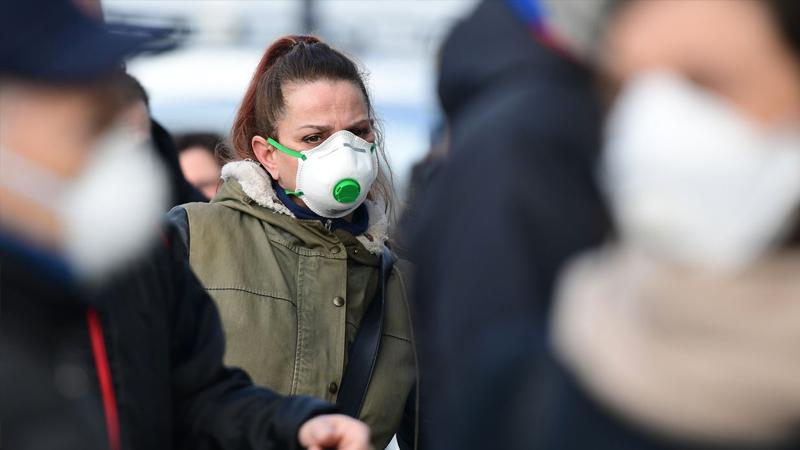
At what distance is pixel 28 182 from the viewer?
1.59 meters

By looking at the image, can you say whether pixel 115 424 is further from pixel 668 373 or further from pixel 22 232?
pixel 668 373

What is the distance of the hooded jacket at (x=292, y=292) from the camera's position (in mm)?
Answer: 3330

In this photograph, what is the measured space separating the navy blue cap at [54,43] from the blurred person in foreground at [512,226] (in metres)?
0.51

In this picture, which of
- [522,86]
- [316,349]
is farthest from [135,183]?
[316,349]

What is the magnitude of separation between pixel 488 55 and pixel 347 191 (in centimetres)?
189

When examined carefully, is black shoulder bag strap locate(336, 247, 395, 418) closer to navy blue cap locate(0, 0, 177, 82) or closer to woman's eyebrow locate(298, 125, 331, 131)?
woman's eyebrow locate(298, 125, 331, 131)

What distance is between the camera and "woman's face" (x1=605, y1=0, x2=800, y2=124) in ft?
4.16

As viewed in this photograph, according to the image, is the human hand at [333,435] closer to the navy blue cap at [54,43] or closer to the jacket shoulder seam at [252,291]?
the navy blue cap at [54,43]

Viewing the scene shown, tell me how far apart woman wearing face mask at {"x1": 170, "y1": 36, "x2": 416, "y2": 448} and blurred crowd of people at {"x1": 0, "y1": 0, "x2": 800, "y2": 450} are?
0.89 metres

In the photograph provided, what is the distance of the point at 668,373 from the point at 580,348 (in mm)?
114

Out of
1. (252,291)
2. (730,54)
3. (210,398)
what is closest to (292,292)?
(252,291)

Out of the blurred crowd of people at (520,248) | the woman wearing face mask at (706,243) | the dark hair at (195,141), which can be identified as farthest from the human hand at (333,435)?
the dark hair at (195,141)

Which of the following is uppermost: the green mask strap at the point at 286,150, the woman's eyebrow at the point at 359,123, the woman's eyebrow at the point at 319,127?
the woman's eyebrow at the point at 359,123

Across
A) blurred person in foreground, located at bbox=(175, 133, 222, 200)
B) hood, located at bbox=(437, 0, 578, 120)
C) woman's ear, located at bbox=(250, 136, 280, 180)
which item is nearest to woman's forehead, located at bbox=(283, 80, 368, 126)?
woman's ear, located at bbox=(250, 136, 280, 180)
